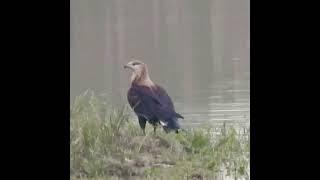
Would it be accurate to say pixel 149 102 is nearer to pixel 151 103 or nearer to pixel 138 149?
pixel 151 103

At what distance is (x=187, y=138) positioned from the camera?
2.19m

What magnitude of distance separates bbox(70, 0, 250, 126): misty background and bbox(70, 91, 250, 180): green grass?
0.18 ft

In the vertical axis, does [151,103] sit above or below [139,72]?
below

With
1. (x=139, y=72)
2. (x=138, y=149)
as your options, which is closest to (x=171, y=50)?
(x=139, y=72)

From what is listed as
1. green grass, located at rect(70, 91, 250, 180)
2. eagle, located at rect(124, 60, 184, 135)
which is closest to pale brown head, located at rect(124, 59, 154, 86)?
eagle, located at rect(124, 60, 184, 135)

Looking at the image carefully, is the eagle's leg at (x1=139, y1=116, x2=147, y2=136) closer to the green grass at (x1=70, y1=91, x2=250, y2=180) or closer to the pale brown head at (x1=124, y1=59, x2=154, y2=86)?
the green grass at (x1=70, y1=91, x2=250, y2=180)

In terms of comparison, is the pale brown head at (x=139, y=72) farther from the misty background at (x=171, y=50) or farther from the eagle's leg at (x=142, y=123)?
the eagle's leg at (x=142, y=123)

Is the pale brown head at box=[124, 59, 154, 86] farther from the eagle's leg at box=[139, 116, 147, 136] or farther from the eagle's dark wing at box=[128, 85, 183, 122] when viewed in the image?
the eagle's leg at box=[139, 116, 147, 136]

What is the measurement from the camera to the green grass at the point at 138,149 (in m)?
2.16

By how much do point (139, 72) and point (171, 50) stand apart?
16 centimetres

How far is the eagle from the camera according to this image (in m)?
2.19

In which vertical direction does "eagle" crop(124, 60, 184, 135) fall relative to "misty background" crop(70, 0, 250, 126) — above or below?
below

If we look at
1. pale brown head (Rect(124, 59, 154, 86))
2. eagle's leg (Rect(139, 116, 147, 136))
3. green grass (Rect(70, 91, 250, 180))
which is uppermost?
pale brown head (Rect(124, 59, 154, 86))

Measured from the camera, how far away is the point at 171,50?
2.20 meters
